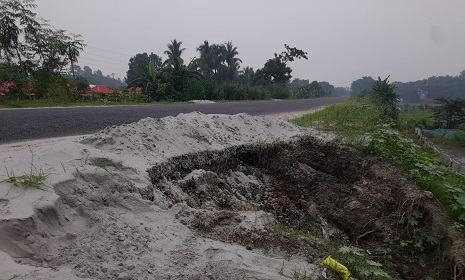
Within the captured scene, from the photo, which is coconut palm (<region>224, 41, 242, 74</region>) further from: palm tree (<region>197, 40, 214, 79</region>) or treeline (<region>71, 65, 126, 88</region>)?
treeline (<region>71, 65, 126, 88</region>)

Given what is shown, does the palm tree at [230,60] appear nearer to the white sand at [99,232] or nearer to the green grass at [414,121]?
the green grass at [414,121]

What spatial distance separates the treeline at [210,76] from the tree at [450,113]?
14.4 m

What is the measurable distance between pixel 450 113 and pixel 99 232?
93.4ft

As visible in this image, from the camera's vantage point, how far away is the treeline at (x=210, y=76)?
21656 millimetres

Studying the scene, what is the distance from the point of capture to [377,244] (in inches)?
164

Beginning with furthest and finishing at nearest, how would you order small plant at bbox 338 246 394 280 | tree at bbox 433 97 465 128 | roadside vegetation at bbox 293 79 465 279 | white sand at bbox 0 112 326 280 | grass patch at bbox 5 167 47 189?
1. tree at bbox 433 97 465 128
2. roadside vegetation at bbox 293 79 465 279
3. small plant at bbox 338 246 394 280
4. grass patch at bbox 5 167 47 189
5. white sand at bbox 0 112 326 280

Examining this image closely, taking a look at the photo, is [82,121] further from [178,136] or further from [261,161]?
[261,161]

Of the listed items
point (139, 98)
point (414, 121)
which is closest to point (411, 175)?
point (414, 121)

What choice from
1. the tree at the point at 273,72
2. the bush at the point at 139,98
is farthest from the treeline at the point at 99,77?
the bush at the point at 139,98

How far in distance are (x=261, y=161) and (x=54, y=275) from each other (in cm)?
460

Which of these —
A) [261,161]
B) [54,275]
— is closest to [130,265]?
[54,275]

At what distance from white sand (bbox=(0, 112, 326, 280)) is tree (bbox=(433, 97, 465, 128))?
2704 centimetres

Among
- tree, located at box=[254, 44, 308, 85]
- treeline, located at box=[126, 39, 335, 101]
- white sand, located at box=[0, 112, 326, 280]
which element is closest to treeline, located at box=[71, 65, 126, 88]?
treeline, located at box=[126, 39, 335, 101]

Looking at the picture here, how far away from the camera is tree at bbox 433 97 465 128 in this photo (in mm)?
24141
